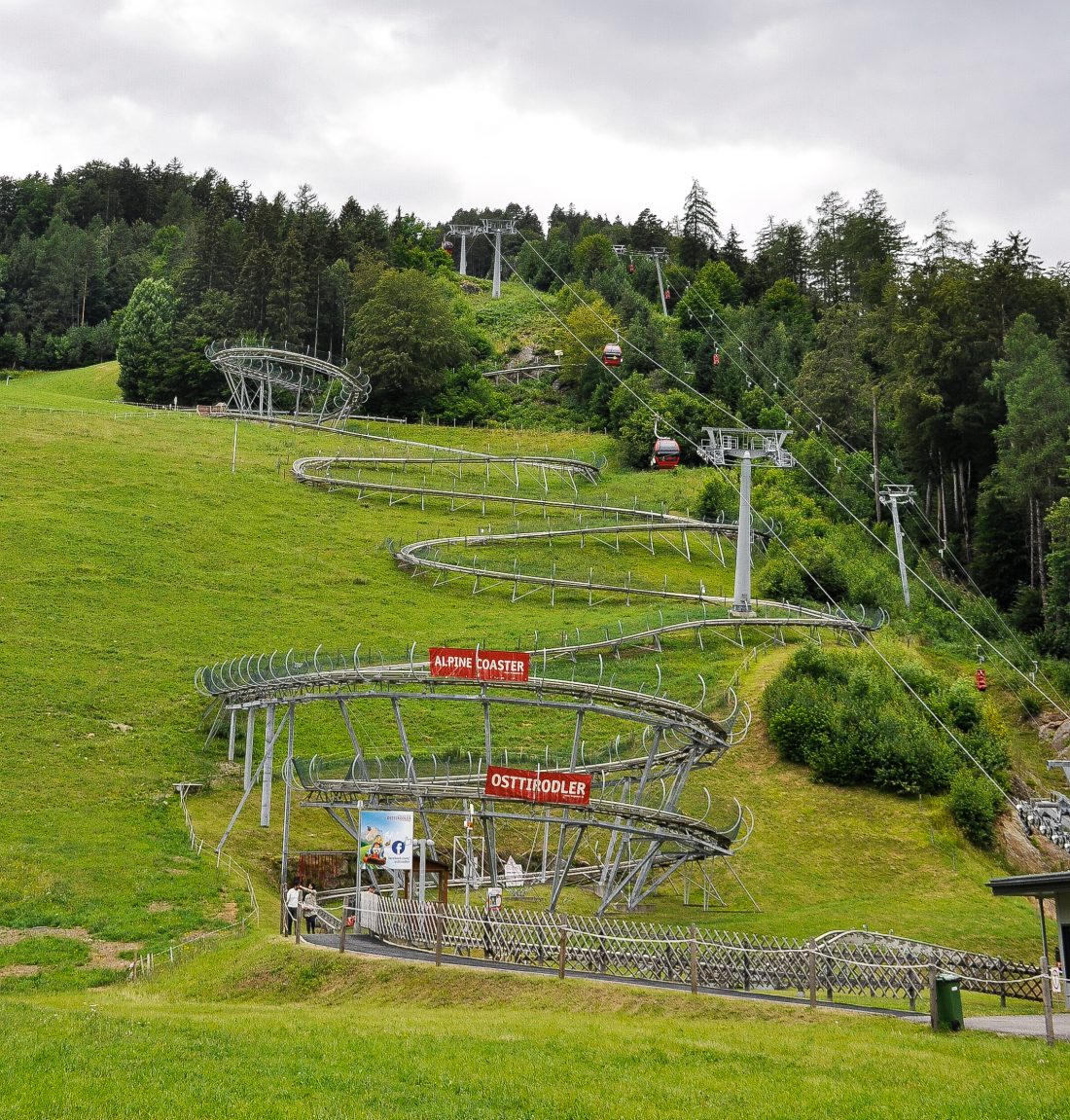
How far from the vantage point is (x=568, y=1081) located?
1969 cm

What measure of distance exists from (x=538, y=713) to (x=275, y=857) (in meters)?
15.9

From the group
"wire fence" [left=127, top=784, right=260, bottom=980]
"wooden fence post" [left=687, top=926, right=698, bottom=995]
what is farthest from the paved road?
"wire fence" [left=127, top=784, right=260, bottom=980]

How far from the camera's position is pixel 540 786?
3450 cm

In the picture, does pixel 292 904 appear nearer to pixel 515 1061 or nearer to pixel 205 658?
pixel 515 1061

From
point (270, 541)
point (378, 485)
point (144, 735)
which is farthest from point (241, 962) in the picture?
point (378, 485)

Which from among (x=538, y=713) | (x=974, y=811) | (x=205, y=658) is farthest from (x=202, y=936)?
(x=974, y=811)

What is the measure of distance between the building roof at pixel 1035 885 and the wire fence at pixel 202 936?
64.8ft

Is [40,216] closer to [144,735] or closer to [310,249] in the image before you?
[310,249]

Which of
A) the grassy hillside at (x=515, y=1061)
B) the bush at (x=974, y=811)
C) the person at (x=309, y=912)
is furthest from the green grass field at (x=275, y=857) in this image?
the person at (x=309, y=912)

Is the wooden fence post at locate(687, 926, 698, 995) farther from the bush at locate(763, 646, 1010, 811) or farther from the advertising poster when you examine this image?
the bush at locate(763, 646, 1010, 811)

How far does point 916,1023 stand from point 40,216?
593 ft

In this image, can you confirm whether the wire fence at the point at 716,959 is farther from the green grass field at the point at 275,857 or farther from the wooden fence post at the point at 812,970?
the green grass field at the point at 275,857

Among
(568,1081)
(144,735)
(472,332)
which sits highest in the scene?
(472,332)

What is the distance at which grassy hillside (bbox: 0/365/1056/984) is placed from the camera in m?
41.8
